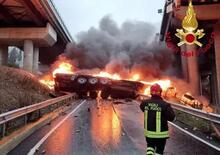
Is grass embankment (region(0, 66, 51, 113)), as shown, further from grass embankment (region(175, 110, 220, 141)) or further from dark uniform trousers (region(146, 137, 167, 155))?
dark uniform trousers (region(146, 137, 167, 155))

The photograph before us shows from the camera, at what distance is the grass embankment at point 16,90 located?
47.0 feet

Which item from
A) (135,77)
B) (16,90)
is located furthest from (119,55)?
(16,90)

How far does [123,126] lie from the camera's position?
13.1 meters

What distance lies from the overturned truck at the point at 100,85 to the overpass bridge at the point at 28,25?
819 cm

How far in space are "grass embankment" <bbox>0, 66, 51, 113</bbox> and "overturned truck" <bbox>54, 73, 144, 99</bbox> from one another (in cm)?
670

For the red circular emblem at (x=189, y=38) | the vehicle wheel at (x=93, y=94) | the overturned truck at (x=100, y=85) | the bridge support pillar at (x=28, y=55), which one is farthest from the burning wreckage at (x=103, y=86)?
the bridge support pillar at (x=28, y=55)

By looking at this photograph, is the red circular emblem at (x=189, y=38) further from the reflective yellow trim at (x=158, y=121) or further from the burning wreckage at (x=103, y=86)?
the reflective yellow trim at (x=158, y=121)

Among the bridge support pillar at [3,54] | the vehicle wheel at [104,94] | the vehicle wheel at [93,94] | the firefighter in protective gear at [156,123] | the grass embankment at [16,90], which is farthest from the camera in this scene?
the bridge support pillar at [3,54]

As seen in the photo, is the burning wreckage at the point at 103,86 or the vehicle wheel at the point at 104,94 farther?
the vehicle wheel at the point at 104,94

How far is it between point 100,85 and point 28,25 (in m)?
16.8

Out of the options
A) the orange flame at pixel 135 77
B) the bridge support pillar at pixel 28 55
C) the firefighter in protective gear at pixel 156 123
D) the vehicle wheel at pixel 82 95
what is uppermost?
the bridge support pillar at pixel 28 55

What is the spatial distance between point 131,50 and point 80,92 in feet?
48.1

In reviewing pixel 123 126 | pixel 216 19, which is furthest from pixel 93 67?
pixel 123 126

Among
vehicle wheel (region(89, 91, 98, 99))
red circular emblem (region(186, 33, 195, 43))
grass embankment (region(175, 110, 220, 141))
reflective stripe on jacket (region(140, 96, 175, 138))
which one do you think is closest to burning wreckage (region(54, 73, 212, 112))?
vehicle wheel (region(89, 91, 98, 99))
